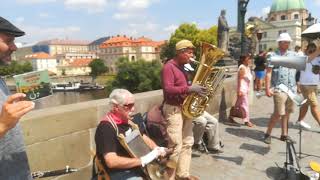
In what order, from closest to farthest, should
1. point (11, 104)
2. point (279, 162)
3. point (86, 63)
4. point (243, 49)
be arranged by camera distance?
point (11, 104) < point (279, 162) < point (243, 49) < point (86, 63)

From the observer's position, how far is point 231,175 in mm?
4996

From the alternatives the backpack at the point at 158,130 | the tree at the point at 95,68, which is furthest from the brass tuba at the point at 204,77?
the tree at the point at 95,68

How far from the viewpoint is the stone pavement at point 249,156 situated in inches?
199

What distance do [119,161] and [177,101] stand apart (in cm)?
156

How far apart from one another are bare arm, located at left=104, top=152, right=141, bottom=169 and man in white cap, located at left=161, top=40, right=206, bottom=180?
1.05 m

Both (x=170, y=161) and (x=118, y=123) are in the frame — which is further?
(x=170, y=161)

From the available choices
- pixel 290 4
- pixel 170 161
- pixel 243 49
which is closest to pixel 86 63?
pixel 290 4

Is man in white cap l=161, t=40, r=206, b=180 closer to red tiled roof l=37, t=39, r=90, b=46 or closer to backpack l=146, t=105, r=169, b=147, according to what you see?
backpack l=146, t=105, r=169, b=147

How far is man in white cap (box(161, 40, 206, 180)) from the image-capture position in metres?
4.38

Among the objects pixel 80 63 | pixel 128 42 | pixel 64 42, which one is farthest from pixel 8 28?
pixel 64 42

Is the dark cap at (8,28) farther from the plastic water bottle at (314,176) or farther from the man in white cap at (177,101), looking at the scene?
the plastic water bottle at (314,176)

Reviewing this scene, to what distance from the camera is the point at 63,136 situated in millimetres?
4012

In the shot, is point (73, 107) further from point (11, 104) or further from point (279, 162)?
point (279, 162)

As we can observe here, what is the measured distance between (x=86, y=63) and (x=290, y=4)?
6701 centimetres
